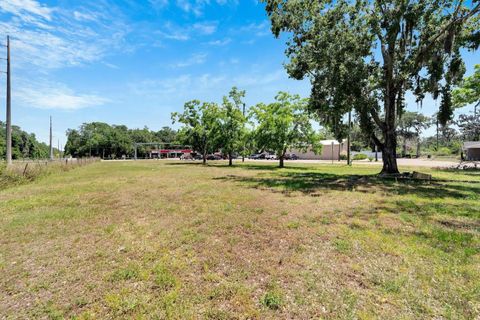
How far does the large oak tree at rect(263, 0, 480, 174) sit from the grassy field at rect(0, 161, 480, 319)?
731cm

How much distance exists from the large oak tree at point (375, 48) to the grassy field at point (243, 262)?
A: 7309 millimetres

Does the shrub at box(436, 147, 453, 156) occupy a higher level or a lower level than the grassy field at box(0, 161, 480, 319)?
higher

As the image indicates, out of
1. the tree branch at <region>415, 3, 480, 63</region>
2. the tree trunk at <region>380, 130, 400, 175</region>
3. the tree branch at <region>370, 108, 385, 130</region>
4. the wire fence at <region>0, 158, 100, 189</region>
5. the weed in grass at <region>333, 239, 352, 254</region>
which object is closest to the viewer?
the weed in grass at <region>333, 239, 352, 254</region>

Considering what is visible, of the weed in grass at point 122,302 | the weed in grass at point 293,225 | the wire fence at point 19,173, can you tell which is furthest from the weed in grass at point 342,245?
the wire fence at point 19,173

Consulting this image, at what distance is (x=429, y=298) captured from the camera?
9.20 ft

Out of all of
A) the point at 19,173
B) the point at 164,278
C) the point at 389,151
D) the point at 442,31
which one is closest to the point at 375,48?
the point at 442,31

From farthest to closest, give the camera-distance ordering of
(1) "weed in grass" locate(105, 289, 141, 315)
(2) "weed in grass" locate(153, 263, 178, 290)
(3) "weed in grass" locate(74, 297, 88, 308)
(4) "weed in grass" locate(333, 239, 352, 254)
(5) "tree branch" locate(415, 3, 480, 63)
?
1. (5) "tree branch" locate(415, 3, 480, 63)
2. (4) "weed in grass" locate(333, 239, 352, 254)
3. (2) "weed in grass" locate(153, 263, 178, 290)
4. (3) "weed in grass" locate(74, 297, 88, 308)
5. (1) "weed in grass" locate(105, 289, 141, 315)

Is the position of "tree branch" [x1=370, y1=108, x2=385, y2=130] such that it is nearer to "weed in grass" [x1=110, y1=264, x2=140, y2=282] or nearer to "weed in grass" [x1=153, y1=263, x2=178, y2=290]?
"weed in grass" [x1=153, y1=263, x2=178, y2=290]

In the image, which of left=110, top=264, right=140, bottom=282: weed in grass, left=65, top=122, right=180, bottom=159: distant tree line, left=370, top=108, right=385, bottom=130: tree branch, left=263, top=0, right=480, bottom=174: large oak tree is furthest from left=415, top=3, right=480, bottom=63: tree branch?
left=65, top=122, right=180, bottom=159: distant tree line

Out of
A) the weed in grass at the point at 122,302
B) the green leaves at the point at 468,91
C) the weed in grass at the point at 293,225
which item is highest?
the green leaves at the point at 468,91

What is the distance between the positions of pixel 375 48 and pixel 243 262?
14.1 m

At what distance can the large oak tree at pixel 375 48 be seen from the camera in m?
11.4

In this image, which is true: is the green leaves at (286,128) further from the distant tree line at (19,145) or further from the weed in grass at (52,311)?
the distant tree line at (19,145)

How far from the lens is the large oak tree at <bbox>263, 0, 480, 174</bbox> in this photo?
1139 cm
